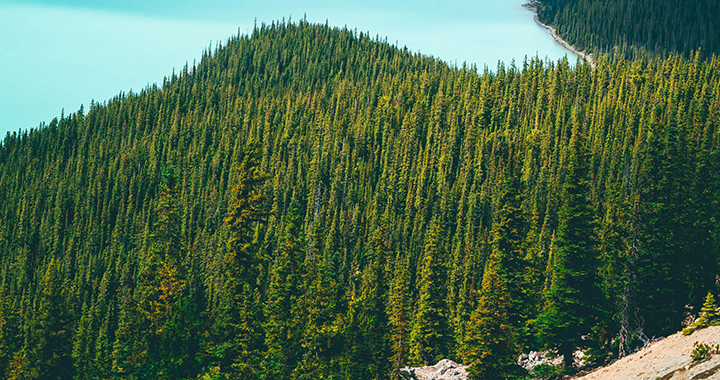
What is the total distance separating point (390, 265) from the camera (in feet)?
401

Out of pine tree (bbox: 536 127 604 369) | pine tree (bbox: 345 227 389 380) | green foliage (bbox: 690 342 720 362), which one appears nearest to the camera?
green foliage (bbox: 690 342 720 362)

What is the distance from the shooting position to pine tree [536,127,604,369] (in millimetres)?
45500

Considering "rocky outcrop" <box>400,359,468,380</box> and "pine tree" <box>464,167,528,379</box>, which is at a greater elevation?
"pine tree" <box>464,167,528,379</box>

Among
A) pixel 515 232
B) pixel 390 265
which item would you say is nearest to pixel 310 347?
pixel 515 232

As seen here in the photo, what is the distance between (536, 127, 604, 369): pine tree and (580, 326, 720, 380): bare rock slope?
5216mm

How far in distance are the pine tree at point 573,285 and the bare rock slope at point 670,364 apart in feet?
17.1

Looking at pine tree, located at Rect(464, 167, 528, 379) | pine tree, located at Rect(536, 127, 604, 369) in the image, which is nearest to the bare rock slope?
pine tree, located at Rect(536, 127, 604, 369)

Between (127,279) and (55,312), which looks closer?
(55,312)

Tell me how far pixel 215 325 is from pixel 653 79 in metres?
163

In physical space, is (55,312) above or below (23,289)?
above

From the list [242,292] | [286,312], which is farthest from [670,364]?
[242,292]

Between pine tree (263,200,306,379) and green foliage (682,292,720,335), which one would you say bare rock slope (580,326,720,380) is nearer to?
green foliage (682,292,720,335)

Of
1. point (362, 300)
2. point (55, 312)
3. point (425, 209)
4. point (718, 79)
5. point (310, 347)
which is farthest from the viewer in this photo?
point (718, 79)

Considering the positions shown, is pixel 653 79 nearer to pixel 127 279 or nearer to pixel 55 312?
pixel 127 279
